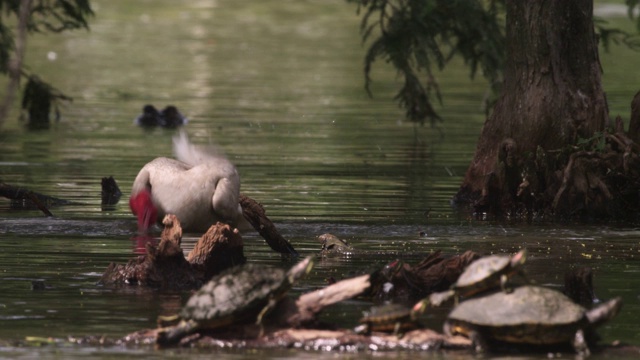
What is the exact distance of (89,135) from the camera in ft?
84.4

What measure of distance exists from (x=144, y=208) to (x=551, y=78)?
4562mm

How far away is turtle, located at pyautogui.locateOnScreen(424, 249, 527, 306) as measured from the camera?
30.2ft

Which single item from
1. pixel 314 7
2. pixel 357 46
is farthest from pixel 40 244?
pixel 314 7

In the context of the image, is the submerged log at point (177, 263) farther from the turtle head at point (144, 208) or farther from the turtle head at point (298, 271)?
the turtle head at point (298, 271)

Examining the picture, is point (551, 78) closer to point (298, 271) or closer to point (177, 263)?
point (177, 263)

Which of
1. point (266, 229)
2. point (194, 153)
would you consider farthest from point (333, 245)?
point (194, 153)

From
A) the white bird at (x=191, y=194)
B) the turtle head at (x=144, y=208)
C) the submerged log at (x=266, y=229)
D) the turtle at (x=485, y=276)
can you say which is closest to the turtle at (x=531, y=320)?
the turtle at (x=485, y=276)

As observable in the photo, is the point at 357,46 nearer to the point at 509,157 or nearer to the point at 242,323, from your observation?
the point at 509,157

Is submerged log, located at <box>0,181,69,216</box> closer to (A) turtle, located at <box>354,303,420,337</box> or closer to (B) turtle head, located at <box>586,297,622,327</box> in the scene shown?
(A) turtle, located at <box>354,303,420,337</box>

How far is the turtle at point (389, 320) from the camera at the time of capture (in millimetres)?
8930

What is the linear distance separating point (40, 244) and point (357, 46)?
124 ft

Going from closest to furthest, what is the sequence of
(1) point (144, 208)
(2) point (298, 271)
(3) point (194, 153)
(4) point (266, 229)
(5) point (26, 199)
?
(2) point (298, 271) < (4) point (266, 229) < (1) point (144, 208) < (3) point (194, 153) < (5) point (26, 199)

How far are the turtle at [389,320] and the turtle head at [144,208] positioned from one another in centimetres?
446

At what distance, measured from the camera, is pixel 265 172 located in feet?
65.5
